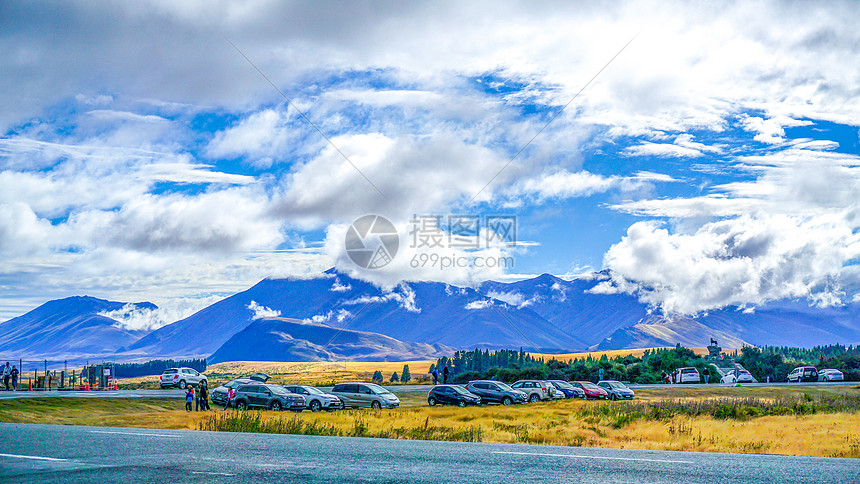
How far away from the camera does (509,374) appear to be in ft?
258

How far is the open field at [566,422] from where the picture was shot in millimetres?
24734

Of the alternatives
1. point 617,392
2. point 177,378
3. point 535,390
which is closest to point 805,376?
point 617,392

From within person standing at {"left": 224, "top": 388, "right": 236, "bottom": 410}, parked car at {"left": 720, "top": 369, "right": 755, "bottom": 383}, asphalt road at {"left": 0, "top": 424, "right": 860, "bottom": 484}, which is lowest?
parked car at {"left": 720, "top": 369, "right": 755, "bottom": 383}

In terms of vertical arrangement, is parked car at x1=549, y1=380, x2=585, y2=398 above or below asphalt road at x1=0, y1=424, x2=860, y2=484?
below

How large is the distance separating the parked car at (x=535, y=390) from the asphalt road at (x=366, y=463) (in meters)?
31.5

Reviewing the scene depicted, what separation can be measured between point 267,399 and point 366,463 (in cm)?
2520

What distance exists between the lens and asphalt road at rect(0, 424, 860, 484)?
12.8 m

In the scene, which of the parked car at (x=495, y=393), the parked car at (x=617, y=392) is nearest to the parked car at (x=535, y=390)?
the parked car at (x=495, y=393)

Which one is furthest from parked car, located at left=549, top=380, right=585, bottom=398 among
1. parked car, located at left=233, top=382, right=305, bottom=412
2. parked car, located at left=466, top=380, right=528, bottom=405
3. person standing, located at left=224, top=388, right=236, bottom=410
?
person standing, located at left=224, top=388, right=236, bottom=410

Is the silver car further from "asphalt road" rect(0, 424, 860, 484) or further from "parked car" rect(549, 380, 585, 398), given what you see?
"asphalt road" rect(0, 424, 860, 484)

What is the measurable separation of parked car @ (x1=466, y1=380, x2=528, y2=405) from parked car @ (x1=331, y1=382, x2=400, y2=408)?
6.23 metres

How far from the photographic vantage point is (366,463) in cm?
1476

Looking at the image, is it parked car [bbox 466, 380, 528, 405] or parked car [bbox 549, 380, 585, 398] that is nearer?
parked car [bbox 466, 380, 528, 405]

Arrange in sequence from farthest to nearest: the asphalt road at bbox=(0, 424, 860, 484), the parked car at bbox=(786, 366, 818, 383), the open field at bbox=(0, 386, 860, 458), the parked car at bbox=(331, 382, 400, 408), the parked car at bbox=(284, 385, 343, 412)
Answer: the parked car at bbox=(786, 366, 818, 383) < the parked car at bbox=(331, 382, 400, 408) < the parked car at bbox=(284, 385, 343, 412) < the open field at bbox=(0, 386, 860, 458) < the asphalt road at bbox=(0, 424, 860, 484)
